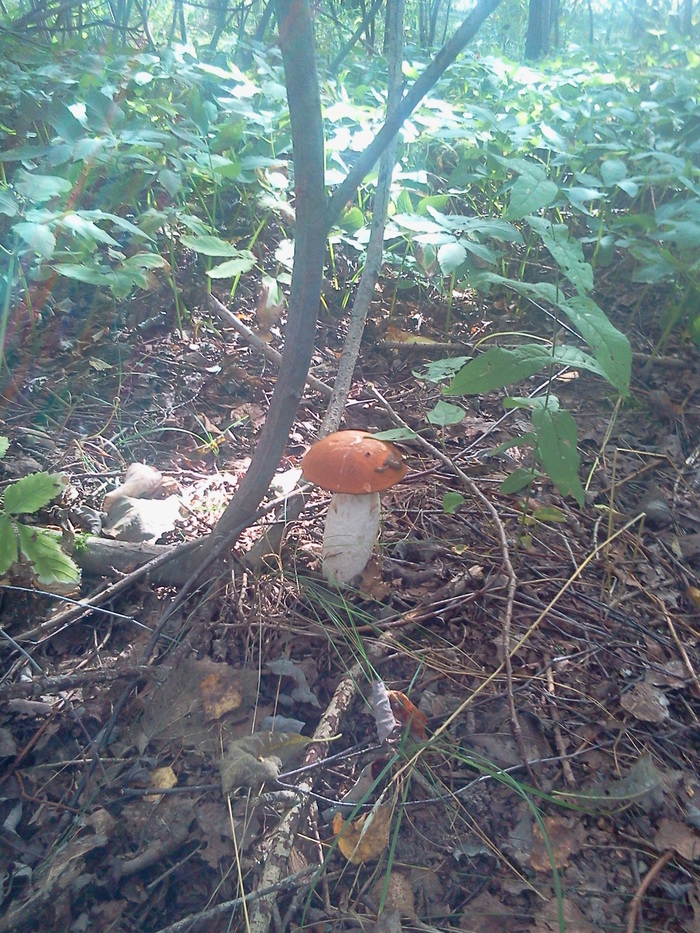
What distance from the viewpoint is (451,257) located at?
7.49 ft

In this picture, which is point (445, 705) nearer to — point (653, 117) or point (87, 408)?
point (87, 408)

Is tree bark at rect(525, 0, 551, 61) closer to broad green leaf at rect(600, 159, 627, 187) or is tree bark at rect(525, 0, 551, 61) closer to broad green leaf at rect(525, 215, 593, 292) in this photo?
broad green leaf at rect(600, 159, 627, 187)

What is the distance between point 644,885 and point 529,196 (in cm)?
177

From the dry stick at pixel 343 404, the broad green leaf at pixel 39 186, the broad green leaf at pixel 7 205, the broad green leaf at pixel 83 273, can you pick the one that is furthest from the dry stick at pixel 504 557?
the broad green leaf at pixel 7 205

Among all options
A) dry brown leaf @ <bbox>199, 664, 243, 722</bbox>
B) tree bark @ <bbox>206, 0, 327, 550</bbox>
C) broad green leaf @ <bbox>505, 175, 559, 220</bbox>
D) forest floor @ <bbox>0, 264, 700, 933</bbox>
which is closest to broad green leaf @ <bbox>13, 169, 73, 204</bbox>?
forest floor @ <bbox>0, 264, 700, 933</bbox>

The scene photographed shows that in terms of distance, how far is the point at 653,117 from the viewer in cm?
398

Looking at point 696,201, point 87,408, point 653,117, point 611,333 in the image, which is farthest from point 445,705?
point 653,117

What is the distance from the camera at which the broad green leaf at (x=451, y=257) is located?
2.25 meters

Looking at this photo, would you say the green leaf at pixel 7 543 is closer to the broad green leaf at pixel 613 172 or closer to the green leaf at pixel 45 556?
the green leaf at pixel 45 556

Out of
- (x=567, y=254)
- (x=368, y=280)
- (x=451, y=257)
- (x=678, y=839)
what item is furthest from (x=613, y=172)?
(x=678, y=839)

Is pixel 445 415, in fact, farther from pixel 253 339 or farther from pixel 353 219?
pixel 353 219

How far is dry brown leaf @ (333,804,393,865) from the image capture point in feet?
4.23

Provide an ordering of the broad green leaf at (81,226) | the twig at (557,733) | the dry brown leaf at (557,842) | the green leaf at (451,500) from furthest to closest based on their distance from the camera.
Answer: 1. the broad green leaf at (81,226)
2. the green leaf at (451,500)
3. the twig at (557,733)
4. the dry brown leaf at (557,842)

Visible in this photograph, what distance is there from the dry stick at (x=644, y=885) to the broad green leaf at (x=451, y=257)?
1.90 m
